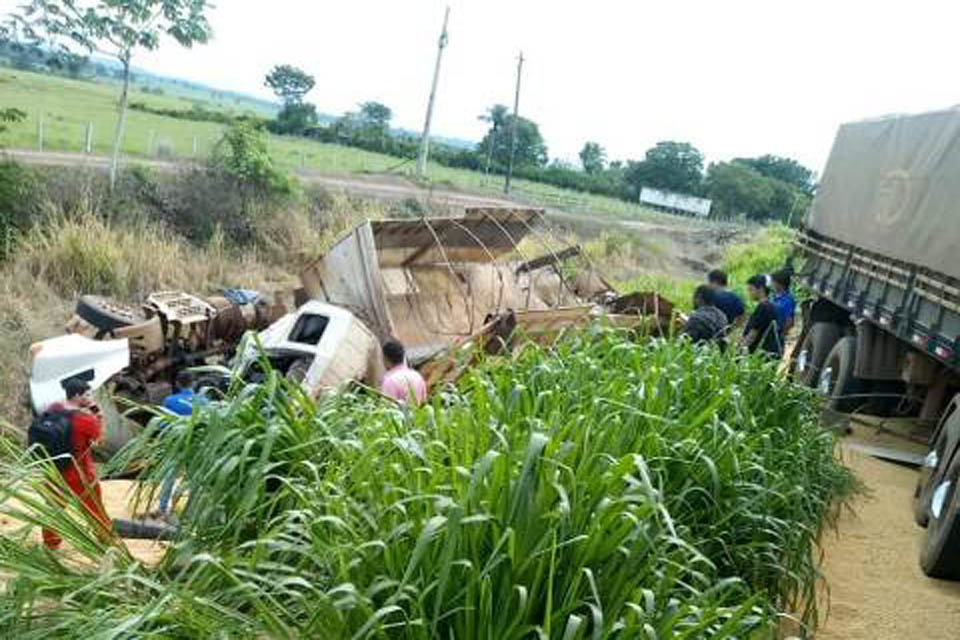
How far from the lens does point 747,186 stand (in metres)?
66.8

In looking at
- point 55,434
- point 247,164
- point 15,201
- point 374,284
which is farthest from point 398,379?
point 247,164

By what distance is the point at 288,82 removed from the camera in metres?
75.2

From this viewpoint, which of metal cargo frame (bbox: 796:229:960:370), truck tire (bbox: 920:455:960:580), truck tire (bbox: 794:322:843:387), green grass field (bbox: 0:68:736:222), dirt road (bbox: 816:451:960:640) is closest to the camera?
dirt road (bbox: 816:451:960:640)

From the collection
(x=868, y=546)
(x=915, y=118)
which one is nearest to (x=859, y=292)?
(x=915, y=118)

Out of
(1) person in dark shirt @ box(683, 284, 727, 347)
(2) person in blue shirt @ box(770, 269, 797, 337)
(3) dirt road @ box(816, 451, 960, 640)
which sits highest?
(2) person in blue shirt @ box(770, 269, 797, 337)

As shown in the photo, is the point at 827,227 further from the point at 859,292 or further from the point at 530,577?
the point at 530,577

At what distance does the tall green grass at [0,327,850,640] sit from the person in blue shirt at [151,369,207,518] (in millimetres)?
74

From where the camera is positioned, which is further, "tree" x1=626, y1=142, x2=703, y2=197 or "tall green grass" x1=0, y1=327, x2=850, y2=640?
"tree" x1=626, y1=142, x2=703, y2=197

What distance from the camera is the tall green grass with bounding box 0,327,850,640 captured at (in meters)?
2.82

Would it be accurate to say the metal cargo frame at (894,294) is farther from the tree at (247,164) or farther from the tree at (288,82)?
the tree at (288,82)

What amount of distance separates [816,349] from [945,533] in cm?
501

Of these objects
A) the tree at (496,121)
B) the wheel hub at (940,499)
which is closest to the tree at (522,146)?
the tree at (496,121)

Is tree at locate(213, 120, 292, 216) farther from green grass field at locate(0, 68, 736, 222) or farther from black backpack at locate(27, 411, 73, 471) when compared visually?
black backpack at locate(27, 411, 73, 471)

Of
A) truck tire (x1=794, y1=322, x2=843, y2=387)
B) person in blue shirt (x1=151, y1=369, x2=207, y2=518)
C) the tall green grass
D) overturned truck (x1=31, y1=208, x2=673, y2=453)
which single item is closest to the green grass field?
overturned truck (x1=31, y1=208, x2=673, y2=453)
